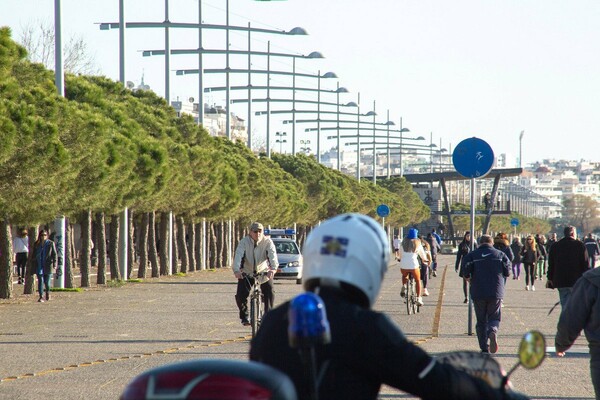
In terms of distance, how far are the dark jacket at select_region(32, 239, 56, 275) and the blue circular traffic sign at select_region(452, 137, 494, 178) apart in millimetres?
14018

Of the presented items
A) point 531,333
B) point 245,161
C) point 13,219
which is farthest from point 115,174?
point 531,333

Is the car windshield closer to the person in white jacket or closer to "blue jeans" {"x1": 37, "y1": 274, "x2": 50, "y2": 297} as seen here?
"blue jeans" {"x1": 37, "y1": 274, "x2": 50, "y2": 297}

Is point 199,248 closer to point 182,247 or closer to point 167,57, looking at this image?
point 182,247

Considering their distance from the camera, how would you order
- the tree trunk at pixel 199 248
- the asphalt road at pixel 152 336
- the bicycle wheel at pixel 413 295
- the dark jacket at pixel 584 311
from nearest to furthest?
the dark jacket at pixel 584 311 < the asphalt road at pixel 152 336 < the bicycle wheel at pixel 413 295 < the tree trunk at pixel 199 248

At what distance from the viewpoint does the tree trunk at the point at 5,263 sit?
32.1 metres

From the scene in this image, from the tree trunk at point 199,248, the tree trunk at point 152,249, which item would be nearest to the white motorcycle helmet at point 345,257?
the tree trunk at point 152,249

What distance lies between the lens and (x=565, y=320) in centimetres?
802

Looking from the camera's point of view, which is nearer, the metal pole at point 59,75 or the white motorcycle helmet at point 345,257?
the white motorcycle helmet at point 345,257

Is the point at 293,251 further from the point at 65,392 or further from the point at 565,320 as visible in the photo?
the point at 565,320

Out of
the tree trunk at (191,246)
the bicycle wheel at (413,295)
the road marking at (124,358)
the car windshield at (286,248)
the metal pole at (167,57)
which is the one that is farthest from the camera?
the tree trunk at (191,246)

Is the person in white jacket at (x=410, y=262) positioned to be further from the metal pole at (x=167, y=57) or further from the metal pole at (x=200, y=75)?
the metal pole at (x=200, y=75)

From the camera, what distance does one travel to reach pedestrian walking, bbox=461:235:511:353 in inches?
676

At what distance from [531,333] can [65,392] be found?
9206 mm

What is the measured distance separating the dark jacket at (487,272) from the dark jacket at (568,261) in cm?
201
